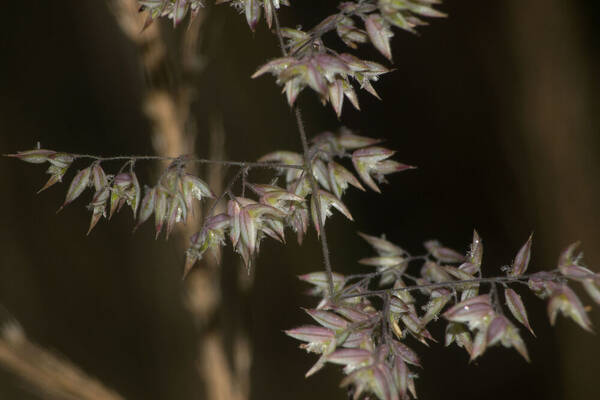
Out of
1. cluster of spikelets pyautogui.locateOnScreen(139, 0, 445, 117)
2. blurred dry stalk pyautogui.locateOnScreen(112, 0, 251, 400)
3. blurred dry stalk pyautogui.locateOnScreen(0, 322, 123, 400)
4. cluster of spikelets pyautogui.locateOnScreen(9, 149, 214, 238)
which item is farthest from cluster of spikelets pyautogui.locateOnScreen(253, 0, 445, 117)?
blurred dry stalk pyautogui.locateOnScreen(0, 322, 123, 400)

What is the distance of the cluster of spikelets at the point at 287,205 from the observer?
0.61m

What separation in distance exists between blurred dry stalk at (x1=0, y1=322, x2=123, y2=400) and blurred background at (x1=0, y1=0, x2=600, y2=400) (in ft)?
0.11

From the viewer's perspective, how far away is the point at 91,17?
1151 mm

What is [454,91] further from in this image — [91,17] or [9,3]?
[9,3]

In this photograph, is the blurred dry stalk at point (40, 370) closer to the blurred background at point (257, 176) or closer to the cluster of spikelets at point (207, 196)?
the blurred background at point (257, 176)

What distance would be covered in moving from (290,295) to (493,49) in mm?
854

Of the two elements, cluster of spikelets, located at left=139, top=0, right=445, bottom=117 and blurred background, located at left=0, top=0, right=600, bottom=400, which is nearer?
cluster of spikelets, located at left=139, top=0, right=445, bottom=117

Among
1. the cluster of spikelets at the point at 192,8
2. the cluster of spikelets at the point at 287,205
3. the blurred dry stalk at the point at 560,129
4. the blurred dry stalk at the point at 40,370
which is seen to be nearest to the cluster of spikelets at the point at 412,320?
the cluster of spikelets at the point at 287,205

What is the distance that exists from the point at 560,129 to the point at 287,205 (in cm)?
117

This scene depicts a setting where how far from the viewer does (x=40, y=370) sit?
1.10 meters

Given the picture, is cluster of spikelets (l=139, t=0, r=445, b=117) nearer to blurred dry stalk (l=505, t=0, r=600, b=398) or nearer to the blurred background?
the blurred background

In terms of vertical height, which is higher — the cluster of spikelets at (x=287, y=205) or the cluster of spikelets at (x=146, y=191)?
the cluster of spikelets at (x=146, y=191)

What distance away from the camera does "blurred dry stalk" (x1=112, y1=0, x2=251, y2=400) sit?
3.43ft

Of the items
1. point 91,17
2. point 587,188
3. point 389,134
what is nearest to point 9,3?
point 91,17
